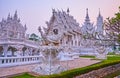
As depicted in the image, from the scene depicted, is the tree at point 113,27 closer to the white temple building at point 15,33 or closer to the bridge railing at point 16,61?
the bridge railing at point 16,61

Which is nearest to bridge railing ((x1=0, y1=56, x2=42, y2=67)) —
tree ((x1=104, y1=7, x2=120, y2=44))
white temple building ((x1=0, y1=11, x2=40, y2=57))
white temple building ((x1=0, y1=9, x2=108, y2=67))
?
white temple building ((x1=0, y1=9, x2=108, y2=67))

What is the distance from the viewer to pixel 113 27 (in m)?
17.0

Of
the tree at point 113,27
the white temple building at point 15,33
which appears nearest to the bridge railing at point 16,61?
the tree at point 113,27

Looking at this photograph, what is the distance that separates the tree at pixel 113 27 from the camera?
1629 cm

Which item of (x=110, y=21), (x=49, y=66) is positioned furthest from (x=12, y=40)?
(x=49, y=66)

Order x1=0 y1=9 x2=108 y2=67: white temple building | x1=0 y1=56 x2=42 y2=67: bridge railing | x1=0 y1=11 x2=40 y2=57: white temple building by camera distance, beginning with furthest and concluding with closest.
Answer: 1. x1=0 y1=11 x2=40 y2=57: white temple building
2. x1=0 y1=9 x2=108 y2=67: white temple building
3. x1=0 y1=56 x2=42 y2=67: bridge railing

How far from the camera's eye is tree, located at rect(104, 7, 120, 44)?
16.3 m

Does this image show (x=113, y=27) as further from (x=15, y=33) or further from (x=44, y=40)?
(x=15, y=33)

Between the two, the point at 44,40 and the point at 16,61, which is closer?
the point at 44,40

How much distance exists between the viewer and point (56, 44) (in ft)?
40.2

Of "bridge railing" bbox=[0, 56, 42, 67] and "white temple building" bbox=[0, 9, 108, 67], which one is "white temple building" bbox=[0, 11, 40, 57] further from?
"bridge railing" bbox=[0, 56, 42, 67]

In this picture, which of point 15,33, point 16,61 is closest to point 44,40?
point 16,61

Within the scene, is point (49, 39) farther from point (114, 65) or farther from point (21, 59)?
point (114, 65)

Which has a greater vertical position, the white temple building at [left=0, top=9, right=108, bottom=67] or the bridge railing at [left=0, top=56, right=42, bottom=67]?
the white temple building at [left=0, top=9, right=108, bottom=67]
